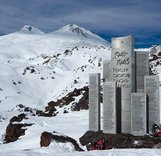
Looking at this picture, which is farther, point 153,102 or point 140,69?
point 140,69

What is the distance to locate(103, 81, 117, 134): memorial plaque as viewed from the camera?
20.6m

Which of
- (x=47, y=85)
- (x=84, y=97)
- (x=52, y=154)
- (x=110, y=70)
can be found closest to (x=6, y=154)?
(x=52, y=154)

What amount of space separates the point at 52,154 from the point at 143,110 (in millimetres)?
8146

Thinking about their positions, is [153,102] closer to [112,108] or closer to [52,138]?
[112,108]

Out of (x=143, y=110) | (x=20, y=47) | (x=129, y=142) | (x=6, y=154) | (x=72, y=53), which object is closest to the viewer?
Result: (x=6, y=154)

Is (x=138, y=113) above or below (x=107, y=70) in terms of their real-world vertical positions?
below

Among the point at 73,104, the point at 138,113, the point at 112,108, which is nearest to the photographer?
the point at 138,113

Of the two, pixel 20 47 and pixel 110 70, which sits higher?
pixel 20 47

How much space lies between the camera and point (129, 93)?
20.8 metres

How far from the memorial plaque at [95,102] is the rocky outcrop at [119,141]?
3.68 ft

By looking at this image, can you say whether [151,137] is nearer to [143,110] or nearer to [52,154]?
→ [143,110]

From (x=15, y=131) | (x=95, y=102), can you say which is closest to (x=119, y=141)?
(x=95, y=102)

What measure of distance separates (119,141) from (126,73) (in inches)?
134

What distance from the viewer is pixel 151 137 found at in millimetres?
18922
